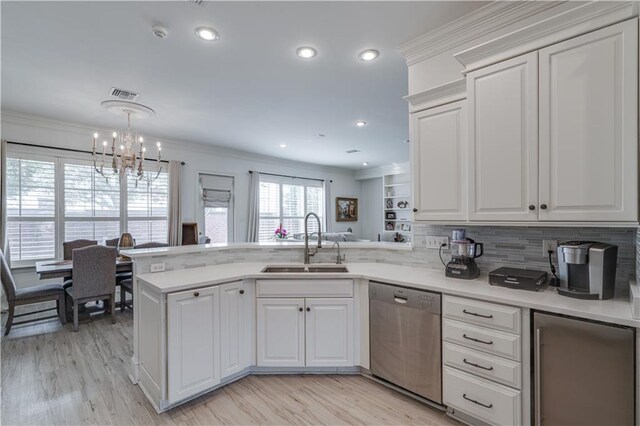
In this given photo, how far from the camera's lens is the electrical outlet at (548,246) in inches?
79.8

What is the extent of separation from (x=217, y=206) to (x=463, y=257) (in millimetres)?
5339

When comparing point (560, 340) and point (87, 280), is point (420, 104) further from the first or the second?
point (87, 280)

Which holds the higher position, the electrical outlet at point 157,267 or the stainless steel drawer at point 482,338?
the electrical outlet at point 157,267

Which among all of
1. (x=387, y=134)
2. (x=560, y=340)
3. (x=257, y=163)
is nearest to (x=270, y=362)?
(x=560, y=340)

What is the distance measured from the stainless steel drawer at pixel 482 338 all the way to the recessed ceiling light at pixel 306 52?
2393 mm

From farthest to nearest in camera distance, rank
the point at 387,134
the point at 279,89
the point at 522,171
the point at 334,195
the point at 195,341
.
Result: the point at 334,195 → the point at 387,134 → the point at 279,89 → the point at 195,341 → the point at 522,171

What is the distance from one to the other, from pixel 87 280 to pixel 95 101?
87.8 inches

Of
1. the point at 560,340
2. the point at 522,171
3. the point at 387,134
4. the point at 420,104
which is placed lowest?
the point at 560,340

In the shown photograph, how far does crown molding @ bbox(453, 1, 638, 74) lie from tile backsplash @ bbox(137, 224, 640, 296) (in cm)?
116

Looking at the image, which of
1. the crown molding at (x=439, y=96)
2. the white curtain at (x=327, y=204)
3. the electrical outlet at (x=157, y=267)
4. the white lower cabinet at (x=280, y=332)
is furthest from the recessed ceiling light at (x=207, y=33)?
the white curtain at (x=327, y=204)

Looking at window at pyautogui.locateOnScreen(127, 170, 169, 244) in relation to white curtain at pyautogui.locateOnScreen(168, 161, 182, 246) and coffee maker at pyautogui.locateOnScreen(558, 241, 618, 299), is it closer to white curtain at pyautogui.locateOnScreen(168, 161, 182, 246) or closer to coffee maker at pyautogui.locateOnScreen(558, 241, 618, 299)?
white curtain at pyautogui.locateOnScreen(168, 161, 182, 246)

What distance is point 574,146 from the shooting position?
1.69 metres

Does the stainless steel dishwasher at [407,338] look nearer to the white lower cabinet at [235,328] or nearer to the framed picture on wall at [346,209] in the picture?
the white lower cabinet at [235,328]

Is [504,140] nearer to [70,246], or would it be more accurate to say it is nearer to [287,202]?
[70,246]
